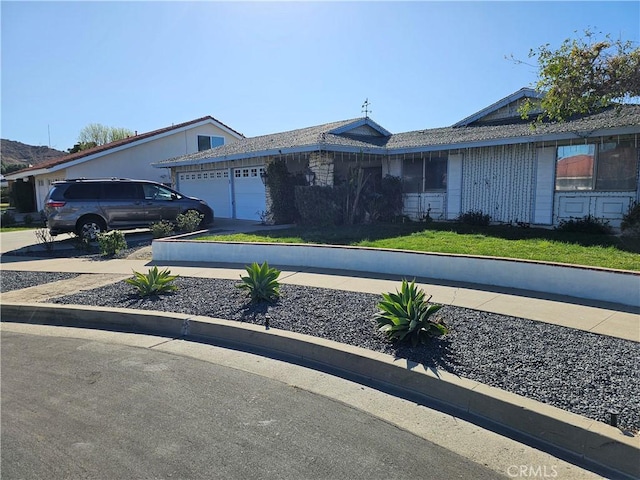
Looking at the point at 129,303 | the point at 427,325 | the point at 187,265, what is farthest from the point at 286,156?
the point at 427,325

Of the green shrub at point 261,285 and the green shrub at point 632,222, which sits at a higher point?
the green shrub at point 632,222

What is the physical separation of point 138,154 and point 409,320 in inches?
908

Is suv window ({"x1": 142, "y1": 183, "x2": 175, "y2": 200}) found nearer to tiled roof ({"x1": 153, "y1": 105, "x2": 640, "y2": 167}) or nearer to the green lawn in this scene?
tiled roof ({"x1": 153, "y1": 105, "x2": 640, "y2": 167})

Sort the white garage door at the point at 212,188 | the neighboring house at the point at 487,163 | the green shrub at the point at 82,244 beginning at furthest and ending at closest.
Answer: the white garage door at the point at 212,188 < the green shrub at the point at 82,244 < the neighboring house at the point at 487,163

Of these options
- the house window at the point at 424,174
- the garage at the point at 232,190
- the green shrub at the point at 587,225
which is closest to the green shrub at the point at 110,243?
the garage at the point at 232,190

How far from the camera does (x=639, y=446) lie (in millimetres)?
3029

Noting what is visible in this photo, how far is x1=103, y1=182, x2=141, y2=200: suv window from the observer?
14.4 metres

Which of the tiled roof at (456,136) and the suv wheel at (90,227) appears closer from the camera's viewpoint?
the tiled roof at (456,136)

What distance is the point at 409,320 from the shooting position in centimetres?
495

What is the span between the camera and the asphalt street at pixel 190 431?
3109mm

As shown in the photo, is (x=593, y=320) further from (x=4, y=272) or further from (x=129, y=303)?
(x=4, y=272)

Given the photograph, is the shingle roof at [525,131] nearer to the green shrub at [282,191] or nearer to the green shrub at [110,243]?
the green shrub at [282,191]

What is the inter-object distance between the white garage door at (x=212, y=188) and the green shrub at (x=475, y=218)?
9731mm

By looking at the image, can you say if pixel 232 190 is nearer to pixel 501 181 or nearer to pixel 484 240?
pixel 501 181
